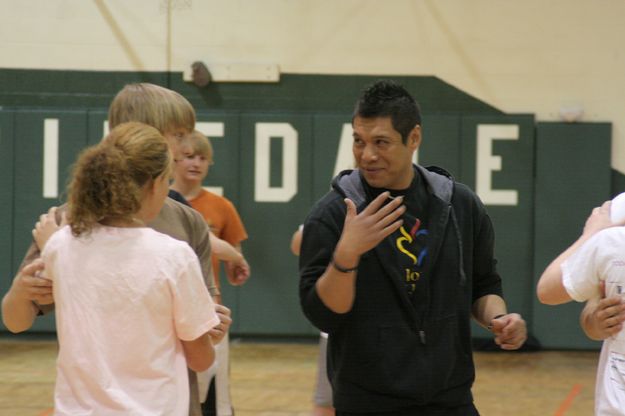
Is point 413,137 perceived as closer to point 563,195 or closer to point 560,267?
point 560,267

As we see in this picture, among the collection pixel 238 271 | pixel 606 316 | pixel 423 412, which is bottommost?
pixel 423 412

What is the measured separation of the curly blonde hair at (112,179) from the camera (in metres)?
2.26

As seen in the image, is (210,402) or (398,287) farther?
(210,402)

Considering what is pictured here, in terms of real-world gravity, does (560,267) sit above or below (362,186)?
below

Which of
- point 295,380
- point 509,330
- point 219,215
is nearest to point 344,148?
point 295,380

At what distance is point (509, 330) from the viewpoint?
2637mm

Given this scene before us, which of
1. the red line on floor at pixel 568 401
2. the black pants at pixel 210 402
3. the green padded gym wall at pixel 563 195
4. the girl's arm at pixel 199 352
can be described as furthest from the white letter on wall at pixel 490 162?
the girl's arm at pixel 199 352

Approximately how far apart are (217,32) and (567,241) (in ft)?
12.8

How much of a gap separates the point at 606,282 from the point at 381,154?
0.72 metres

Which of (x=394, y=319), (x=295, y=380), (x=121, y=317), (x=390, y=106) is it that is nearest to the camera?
(x=121, y=317)

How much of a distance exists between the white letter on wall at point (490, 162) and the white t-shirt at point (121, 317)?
6.68 m

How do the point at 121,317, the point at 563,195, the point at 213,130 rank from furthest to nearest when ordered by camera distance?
the point at 213,130 → the point at 563,195 → the point at 121,317

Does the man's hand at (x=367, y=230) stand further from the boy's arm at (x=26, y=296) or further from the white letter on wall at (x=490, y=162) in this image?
the white letter on wall at (x=490, y=162)

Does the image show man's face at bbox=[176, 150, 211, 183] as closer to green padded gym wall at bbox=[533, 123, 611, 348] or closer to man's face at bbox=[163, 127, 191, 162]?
A: man's face at bbox=[163, 127, 191, 162]
